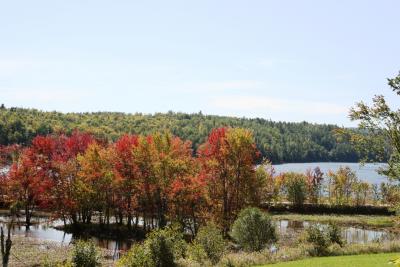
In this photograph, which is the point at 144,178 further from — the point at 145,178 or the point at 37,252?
the point at 37,252

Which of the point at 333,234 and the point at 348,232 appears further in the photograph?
the point at 348,232

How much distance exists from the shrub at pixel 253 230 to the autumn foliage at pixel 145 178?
535 inches

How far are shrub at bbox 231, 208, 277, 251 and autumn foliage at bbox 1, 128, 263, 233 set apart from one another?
13582 millimetres

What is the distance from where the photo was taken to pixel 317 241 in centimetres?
3831

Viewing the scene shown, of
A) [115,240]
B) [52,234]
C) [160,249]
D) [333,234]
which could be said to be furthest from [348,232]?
[160,249]

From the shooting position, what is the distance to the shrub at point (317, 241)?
125 feet

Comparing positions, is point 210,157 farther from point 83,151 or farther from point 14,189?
point 14,189

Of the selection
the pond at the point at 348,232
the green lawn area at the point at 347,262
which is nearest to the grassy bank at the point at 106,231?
the pond at the point at 348,232

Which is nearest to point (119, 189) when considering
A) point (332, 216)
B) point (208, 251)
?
point (208, 251)

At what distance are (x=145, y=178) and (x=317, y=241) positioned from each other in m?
29.9

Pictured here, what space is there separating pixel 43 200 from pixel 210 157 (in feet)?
92.1

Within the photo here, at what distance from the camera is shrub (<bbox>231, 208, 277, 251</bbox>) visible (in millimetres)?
42062

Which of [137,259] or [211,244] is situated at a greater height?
[211,244]

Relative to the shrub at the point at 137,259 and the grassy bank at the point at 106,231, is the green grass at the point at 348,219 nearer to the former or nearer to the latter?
the grassy bank at the point at 106,231
